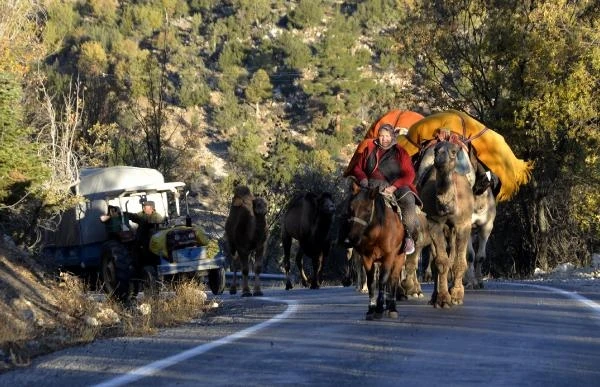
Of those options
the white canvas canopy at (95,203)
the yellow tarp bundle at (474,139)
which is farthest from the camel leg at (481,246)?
the white canvas canopy at (95,203)

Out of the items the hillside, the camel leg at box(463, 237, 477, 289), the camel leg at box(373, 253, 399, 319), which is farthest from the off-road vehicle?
the camel leg at box(373, 253, 399, 319)

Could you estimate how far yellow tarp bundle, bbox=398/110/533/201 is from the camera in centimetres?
1942

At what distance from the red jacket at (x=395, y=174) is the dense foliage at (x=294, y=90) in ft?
17.7

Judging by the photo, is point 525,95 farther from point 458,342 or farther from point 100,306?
point 458,342

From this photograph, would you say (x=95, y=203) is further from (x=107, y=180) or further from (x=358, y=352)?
(x=358, y=352)

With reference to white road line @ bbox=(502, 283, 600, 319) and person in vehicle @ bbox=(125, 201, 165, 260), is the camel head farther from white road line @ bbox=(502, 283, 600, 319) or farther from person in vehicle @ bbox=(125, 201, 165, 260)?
person in vehicle @ bbox=(125, 201, 165, 260)

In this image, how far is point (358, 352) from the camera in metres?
10.2

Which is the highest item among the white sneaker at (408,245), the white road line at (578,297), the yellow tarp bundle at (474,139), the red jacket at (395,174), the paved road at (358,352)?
the yellow tarp bundle at (474,139)

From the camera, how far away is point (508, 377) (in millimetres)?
8508

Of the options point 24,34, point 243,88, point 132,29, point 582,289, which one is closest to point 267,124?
point 243,88

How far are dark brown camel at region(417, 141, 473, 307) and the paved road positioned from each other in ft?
1.32

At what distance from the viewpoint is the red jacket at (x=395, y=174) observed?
1434 centimetres

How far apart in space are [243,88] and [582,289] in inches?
2706

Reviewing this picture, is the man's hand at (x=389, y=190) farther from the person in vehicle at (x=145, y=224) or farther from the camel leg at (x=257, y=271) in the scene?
the camel leg at (x=257, y=271)
